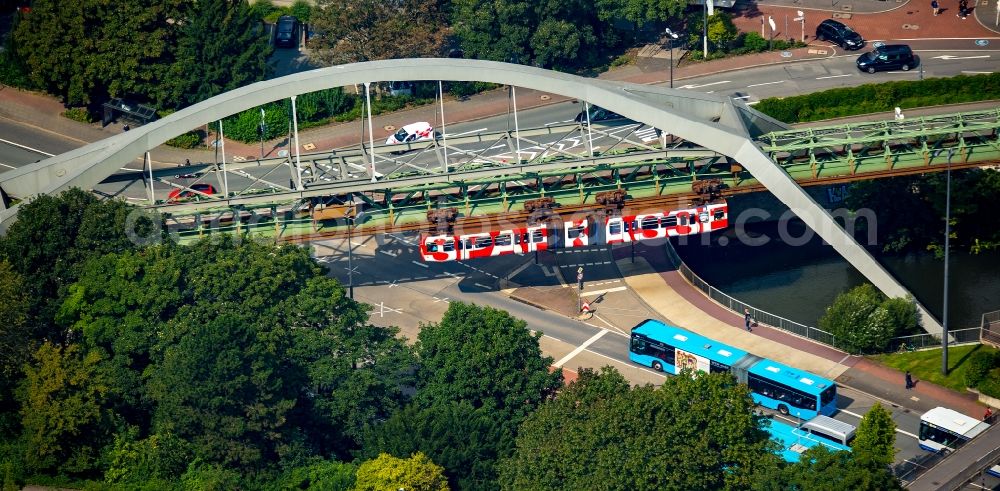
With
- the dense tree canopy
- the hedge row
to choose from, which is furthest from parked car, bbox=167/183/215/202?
the dense tree canopy

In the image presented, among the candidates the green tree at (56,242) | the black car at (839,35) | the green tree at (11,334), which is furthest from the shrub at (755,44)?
the green tree at (11,334)

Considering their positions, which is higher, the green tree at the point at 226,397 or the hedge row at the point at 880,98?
the hedge row at the point at 880,98

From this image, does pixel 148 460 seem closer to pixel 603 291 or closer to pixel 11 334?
pixel 11 334

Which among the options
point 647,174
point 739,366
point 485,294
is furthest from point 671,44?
point 739,366

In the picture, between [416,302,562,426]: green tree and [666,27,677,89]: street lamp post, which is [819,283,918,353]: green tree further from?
[666,27,677,89]: street lamp post

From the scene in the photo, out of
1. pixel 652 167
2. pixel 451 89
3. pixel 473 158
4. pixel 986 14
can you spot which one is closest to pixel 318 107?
pixel 451 89

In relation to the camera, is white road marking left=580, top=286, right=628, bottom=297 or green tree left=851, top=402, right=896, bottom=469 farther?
white road marking left=580, top=286, right=628, bottom=297

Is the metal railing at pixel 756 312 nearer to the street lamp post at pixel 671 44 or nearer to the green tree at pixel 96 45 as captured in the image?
the street lamp post at pixel 671 44
